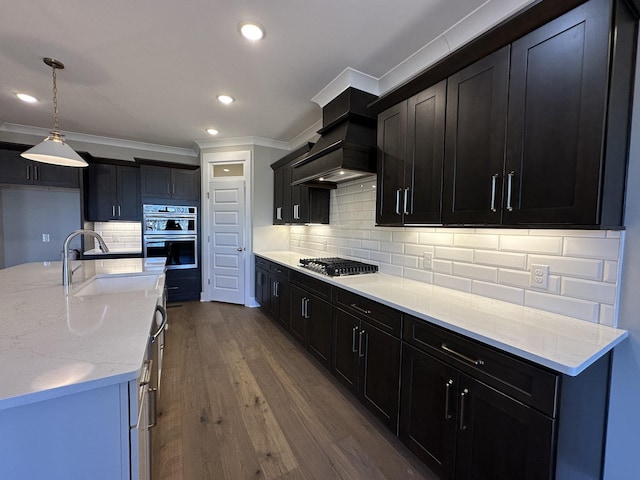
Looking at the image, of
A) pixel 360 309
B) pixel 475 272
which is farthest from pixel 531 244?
pixel 360 309

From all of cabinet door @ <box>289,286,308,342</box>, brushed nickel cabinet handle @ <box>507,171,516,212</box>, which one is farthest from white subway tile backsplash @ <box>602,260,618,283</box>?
cabinet door @ <box>289,286,308,342</box>

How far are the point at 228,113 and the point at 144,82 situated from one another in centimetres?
91

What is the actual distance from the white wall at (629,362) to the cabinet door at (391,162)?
43.3 inches

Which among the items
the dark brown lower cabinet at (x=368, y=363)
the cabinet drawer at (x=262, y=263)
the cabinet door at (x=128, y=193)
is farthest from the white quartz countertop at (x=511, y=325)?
the cabinet door at (x=128, y=193)

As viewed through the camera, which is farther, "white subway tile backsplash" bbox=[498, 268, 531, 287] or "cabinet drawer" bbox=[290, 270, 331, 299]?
"cabinet drawer" bbox=[290, 270, 331, 299]

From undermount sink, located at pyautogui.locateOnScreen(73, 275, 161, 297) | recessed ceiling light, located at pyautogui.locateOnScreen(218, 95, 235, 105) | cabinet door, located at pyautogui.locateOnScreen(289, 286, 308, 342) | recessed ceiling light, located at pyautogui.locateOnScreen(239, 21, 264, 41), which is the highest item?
recessed ceiling light, located at pyautogui.locateOnScreen(218, 95, 235, 105)

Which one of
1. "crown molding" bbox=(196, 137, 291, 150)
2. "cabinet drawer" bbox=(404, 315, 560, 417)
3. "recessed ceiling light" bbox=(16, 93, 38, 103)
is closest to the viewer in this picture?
"cabinet drawer" bbox=(404, 315, 560, 417)

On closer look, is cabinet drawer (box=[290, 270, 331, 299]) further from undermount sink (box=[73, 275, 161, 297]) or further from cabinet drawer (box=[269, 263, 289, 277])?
undermount sink (box=[73, 275, 161, 297])

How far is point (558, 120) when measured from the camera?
1178 millimetres

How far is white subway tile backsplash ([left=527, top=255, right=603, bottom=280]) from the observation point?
1.28 meters

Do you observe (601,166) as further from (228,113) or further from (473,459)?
(228,113)


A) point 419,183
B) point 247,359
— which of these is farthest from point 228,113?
point 247,359

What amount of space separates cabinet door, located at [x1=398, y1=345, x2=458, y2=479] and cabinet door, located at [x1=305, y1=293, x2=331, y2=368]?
89 centimetres

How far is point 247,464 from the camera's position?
1.57 m
